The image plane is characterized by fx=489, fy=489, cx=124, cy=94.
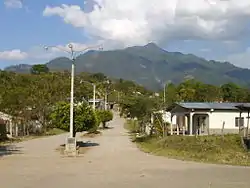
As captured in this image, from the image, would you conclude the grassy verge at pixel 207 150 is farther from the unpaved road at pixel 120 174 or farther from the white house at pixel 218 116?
the white house at pixel 218 116

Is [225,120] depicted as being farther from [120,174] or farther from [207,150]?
[120,174]

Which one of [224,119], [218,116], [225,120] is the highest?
[218,116]

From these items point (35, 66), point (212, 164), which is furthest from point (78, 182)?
point (35, 66)

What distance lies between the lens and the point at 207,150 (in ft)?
99.1

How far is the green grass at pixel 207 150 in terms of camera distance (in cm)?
2731

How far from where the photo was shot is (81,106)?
40188 mm

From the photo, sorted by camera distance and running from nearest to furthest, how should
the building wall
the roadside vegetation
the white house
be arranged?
the roadside vegetation, the white house, the building wall

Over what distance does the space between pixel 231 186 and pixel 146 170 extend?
5.86 metres

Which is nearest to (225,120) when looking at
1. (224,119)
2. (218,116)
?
(224,119)

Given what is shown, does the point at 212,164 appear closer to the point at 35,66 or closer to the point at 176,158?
the point at 176,158

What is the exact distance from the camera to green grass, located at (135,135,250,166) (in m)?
27.3

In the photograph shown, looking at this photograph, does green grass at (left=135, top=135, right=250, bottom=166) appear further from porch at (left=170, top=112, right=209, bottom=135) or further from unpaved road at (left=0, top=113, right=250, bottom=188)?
porch at (left=170, top=112, right=209, bottom=135)

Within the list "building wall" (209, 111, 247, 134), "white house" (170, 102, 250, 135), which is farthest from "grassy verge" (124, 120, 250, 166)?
"building wall" (209, 111, 247, 134)

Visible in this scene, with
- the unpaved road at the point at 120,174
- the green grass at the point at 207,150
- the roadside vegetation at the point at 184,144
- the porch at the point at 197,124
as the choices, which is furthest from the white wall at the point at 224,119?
the unpaved road at the point at 120,174
